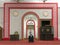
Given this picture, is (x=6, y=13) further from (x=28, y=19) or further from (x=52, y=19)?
(x=52, y=19)

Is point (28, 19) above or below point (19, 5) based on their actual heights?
below

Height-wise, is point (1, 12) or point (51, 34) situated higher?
point (1, 12)

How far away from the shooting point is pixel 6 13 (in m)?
12.5

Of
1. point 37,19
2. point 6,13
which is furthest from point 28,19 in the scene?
point 6,13

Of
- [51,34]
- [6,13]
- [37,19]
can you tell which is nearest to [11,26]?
[6,13]

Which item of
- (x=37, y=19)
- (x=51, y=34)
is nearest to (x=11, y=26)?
(x=37, y=19)

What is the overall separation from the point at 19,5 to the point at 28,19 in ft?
3.41

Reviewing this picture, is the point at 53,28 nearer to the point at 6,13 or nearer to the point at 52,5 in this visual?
the point at 52,5

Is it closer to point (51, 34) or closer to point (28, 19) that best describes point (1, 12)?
point (28, 19)

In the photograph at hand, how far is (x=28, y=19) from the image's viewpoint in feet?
41.1

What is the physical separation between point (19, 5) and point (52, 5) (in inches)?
80.9

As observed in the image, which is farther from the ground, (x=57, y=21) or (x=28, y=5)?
(x=28, y=5)

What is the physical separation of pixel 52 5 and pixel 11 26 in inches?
113

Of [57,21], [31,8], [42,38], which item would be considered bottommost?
[42,38]
